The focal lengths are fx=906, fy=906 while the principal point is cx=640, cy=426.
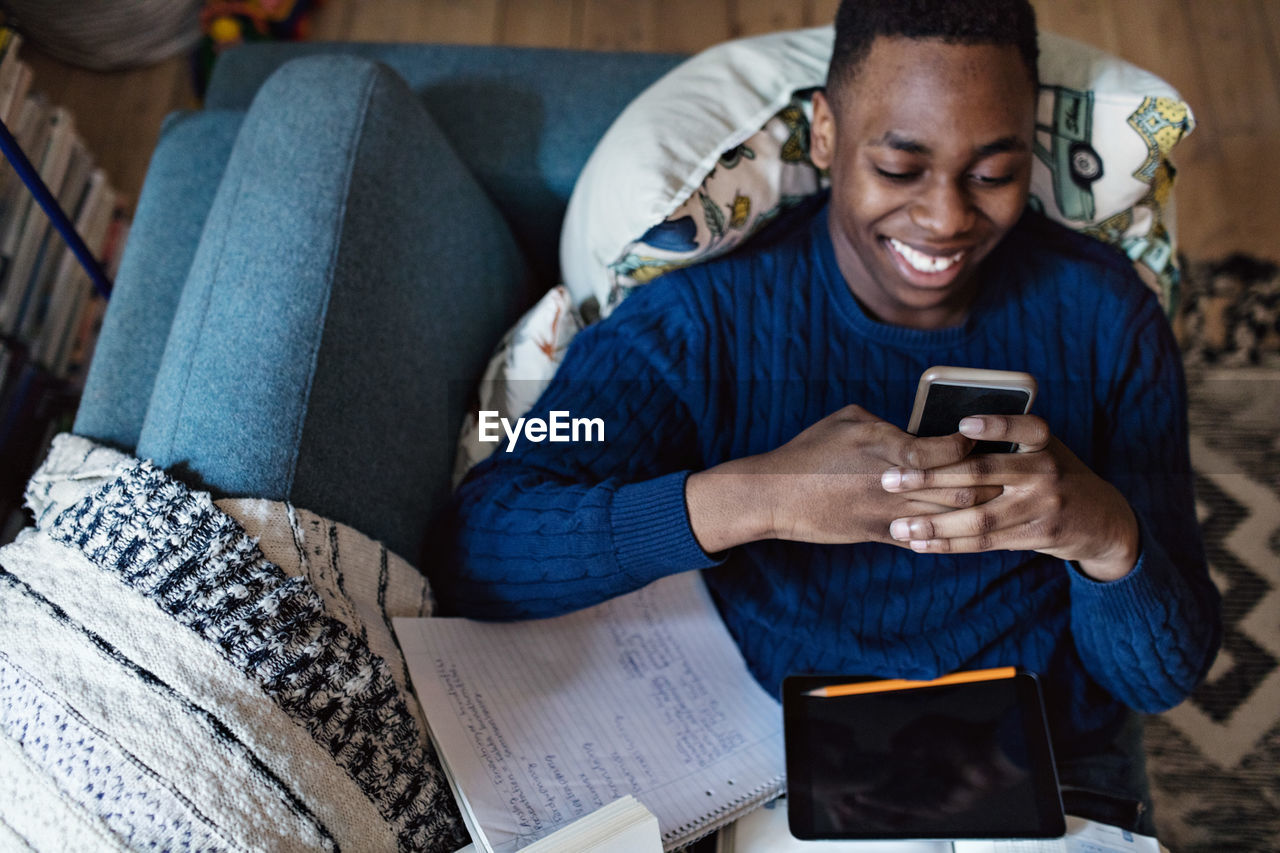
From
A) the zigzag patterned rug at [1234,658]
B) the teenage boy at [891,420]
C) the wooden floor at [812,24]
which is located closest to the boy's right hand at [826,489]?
the teenage boy at [891,420]

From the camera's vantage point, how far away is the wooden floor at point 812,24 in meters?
1.87

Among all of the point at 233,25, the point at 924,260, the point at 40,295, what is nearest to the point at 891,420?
the point at 924,260

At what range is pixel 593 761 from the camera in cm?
89

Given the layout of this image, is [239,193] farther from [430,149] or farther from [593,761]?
[593,761]

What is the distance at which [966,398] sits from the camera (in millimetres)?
717

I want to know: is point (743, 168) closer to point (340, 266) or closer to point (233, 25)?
point (340, 266)

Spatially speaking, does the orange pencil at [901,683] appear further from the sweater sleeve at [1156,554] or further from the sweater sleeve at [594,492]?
the sweater sleeve at [594,492]

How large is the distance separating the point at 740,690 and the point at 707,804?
6.4 inches

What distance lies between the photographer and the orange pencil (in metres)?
1.00

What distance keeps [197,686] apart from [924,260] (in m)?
0.78

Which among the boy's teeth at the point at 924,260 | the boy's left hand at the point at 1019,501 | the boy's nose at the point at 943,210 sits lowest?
the boy's left hand at the point at 1019,501

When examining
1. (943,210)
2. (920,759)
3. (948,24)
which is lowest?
(920,759)

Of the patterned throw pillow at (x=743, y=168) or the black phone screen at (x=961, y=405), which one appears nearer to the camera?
the black phone screen at (x=961, y=405)

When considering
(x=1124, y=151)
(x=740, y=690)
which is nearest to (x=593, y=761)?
(x=740, y=690)
